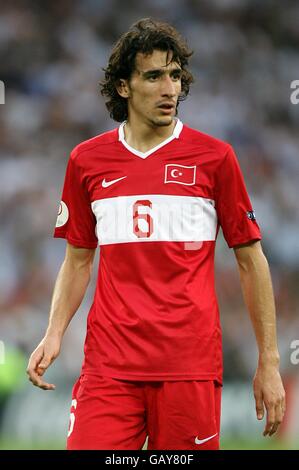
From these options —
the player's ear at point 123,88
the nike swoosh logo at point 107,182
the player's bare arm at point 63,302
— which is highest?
the player's ear at point 123,88

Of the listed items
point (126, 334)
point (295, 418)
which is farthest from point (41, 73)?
point (126, 334)

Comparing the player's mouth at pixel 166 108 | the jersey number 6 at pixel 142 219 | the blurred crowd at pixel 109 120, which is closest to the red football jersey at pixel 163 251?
the jersey number 6 at pixel 142 219

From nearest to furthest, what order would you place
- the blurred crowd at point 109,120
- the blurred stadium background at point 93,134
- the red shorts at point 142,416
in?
the red shorts at point 142,416, the blurred stadium background at point 93,134, the blurred crowd at point 109,120

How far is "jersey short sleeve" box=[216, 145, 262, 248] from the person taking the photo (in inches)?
144

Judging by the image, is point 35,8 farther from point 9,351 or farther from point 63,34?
point 9,351

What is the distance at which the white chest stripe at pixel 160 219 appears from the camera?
361 centimetres

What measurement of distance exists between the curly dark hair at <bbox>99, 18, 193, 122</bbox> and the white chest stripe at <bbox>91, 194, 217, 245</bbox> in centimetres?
58

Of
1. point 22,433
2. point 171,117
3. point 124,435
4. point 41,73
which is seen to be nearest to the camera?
point 124,435

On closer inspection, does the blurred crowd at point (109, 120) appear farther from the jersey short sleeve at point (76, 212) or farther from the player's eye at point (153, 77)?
the player's eye at point (153, 77)

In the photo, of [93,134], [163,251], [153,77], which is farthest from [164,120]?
[93,134]

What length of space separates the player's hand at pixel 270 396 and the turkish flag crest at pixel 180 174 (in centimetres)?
77

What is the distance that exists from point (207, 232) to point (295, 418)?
417 cm

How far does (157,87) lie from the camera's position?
3750 millimetres

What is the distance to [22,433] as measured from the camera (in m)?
7.32
